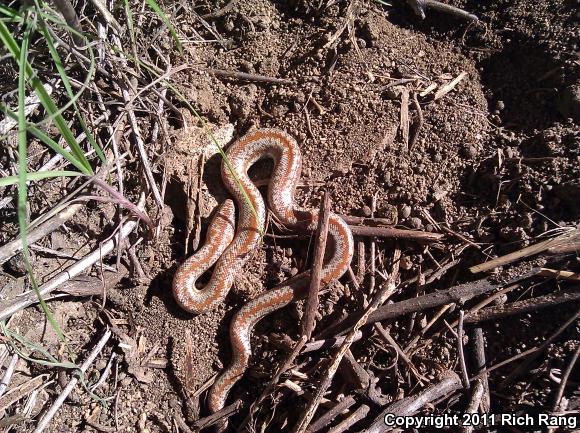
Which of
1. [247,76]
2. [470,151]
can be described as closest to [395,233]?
[470,151]

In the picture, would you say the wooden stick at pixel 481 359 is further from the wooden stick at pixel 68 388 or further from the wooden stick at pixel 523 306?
the wooden stick at pixel 68 388

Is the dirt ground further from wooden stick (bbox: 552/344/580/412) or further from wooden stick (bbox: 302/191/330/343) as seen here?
wooden stick (bbox: 302/191/330/343)

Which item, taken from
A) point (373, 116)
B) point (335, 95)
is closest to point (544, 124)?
point (373, 116)

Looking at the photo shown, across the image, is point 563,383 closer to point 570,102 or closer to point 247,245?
point 570,102

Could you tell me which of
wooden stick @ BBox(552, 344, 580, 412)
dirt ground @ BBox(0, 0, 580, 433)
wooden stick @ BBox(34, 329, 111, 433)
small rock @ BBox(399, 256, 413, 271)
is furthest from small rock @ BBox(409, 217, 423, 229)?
wooden stick @ BBox(34, 329, 111, 433)

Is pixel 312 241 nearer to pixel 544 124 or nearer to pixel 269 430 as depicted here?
pixel 269 430
